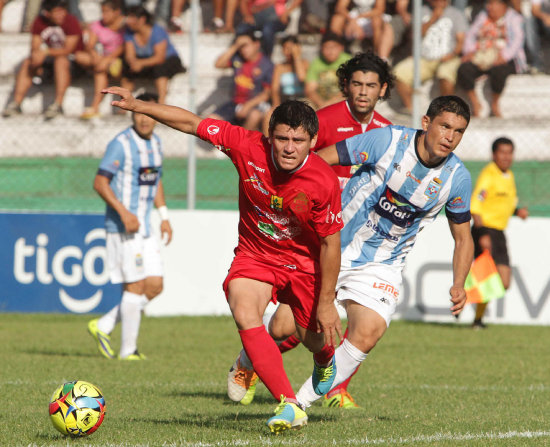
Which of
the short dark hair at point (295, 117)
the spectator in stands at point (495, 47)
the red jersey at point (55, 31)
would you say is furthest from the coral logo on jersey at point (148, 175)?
the spectator in stands at point (495, 47)

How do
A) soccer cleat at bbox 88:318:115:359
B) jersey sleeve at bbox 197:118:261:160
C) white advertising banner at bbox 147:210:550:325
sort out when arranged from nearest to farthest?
jersey sleeve at bbox 197:118:261:160, soccer cleat at bbox 88:318:115:359, white advertising banner at bbox 147:210:550:325

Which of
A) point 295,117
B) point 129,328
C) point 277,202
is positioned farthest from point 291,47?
point 295,117

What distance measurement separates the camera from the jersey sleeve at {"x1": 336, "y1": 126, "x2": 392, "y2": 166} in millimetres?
6164

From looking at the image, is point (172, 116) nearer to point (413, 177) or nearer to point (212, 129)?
point (212, 129)

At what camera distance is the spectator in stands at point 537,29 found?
1573 centimetres

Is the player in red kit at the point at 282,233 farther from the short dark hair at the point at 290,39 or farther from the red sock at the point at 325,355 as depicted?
the short dark hair at the point at 290,39

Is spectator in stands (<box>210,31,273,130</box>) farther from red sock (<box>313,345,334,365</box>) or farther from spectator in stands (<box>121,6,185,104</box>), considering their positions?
red sock (<box>313,345,334,365</box>)

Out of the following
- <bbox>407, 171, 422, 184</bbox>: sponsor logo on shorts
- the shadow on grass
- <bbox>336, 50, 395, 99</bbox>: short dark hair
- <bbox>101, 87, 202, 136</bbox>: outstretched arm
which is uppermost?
<bbox>336, 50, 395, 99</bbox>: short dark hair

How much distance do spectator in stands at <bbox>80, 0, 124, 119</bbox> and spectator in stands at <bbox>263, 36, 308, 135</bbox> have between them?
2.56 metres

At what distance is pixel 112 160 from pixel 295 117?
4393 mm

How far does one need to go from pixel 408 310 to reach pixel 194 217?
2.95 metres

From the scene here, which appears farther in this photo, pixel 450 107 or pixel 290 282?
pixel 450 107

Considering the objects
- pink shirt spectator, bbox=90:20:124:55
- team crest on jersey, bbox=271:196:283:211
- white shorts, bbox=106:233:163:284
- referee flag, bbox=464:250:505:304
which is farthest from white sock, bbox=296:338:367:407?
pink shirt spectator, bbox=90:20:124:55

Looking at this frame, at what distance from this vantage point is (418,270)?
41.5 ft
